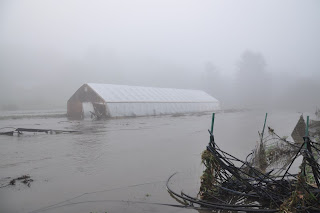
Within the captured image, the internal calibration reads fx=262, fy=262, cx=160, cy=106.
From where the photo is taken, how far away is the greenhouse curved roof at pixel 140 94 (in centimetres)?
2988

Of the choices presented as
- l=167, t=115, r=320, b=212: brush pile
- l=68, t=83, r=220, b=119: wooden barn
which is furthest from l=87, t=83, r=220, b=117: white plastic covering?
l=167, t=115, r=320, b=212: brush pile

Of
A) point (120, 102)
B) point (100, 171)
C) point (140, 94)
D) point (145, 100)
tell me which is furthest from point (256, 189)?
point (140, 94)

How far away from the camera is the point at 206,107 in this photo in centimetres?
4641

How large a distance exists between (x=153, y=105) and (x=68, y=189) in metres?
27.4

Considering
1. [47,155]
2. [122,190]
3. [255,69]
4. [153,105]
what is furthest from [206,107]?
[255,69]

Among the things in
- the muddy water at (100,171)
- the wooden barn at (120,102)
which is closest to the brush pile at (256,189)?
the muddy water at (100,171)

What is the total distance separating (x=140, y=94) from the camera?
1357 inches

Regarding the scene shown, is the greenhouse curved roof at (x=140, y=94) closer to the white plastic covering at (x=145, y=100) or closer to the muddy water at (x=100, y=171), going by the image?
the white plastic covering at (x=145, y=100)

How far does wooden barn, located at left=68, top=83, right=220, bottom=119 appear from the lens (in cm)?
2875

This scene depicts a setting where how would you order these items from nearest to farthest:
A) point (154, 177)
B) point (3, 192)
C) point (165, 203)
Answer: point (165, 203) < point (3, 192) < point (154, 177)

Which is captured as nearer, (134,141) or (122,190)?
(122,190)

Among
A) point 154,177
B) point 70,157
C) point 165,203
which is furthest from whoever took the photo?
point 70,157

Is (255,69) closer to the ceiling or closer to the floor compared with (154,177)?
closer to the ceiling

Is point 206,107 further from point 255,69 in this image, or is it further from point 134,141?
point 255,69
